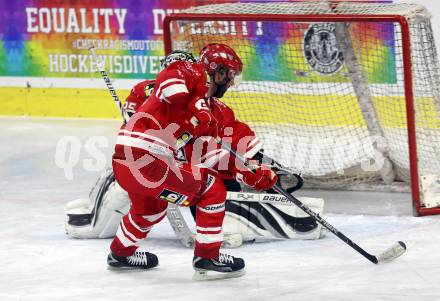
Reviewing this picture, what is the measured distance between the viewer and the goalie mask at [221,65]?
4.57 metres

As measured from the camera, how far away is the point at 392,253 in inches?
177

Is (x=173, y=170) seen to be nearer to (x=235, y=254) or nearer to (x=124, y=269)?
(x=124, y=269)

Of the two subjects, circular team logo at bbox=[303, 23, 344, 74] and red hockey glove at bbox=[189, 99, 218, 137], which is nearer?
red hockey glove at bbox=[189, 99, 218, 137]

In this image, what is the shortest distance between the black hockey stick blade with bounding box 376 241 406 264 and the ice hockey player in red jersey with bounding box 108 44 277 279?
0.54 meters

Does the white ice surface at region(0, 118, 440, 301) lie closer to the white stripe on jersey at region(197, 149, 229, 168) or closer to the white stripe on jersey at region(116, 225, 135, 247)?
the white stripe on jersey at region(116, 225, 135, 247)

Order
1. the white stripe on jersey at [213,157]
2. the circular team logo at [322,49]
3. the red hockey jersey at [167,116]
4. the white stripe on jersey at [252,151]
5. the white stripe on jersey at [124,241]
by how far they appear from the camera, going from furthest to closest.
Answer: the circular team logo at [322,49]
the white stripe on jersey at [252,151]
the white stripe on jersey at [213,157]
the white stripe on jersey at [124,241]
the red hockey jersey at [167,116]

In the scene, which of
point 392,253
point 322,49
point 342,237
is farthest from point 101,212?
point 322,49

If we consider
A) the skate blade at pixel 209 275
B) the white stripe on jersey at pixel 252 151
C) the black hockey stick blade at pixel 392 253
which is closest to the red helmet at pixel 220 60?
the white stripe on jersey at pixel 252 151

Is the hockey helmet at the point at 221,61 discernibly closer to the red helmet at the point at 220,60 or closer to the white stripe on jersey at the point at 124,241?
the red helmet at the point at 220,60

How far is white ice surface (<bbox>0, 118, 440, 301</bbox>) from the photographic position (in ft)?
13.5

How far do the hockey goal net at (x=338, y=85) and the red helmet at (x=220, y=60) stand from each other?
0.84 m

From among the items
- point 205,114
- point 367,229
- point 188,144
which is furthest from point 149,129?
point 367,229

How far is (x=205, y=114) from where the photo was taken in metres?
4.19

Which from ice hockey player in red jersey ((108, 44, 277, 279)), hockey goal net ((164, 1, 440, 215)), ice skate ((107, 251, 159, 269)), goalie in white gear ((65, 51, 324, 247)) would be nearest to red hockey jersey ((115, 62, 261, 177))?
ice hockey player in red jersey ((108, 44, 277, 279))
